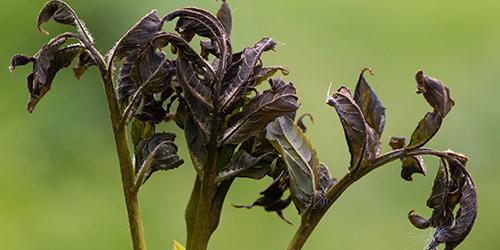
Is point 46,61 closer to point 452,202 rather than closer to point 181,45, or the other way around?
point 181,45

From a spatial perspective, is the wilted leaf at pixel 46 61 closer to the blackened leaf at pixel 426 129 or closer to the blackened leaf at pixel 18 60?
the blackened leaf at pixel 18 60

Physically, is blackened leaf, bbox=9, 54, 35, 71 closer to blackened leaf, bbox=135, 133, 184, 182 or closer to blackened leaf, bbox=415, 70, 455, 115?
blackened leaf, bbox=135, 133, 184, 182

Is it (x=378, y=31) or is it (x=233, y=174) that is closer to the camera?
(x=233, y=174)

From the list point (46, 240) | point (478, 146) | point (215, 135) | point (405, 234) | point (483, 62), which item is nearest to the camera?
point (215, 135)

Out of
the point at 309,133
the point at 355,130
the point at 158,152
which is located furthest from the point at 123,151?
the point at 309,133

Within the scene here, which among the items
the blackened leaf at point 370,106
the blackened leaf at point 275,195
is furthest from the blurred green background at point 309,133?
the blackened leaf at point 370,106

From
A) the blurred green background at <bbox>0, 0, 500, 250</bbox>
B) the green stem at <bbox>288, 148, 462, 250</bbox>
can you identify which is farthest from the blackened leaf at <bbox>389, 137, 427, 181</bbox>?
the blurred green background at <bbox>0, 0, 500, 250</bbox>

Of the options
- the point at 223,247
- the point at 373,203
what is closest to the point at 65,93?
the point at 223,247

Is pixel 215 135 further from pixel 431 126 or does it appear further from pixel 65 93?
pixel 65 93
